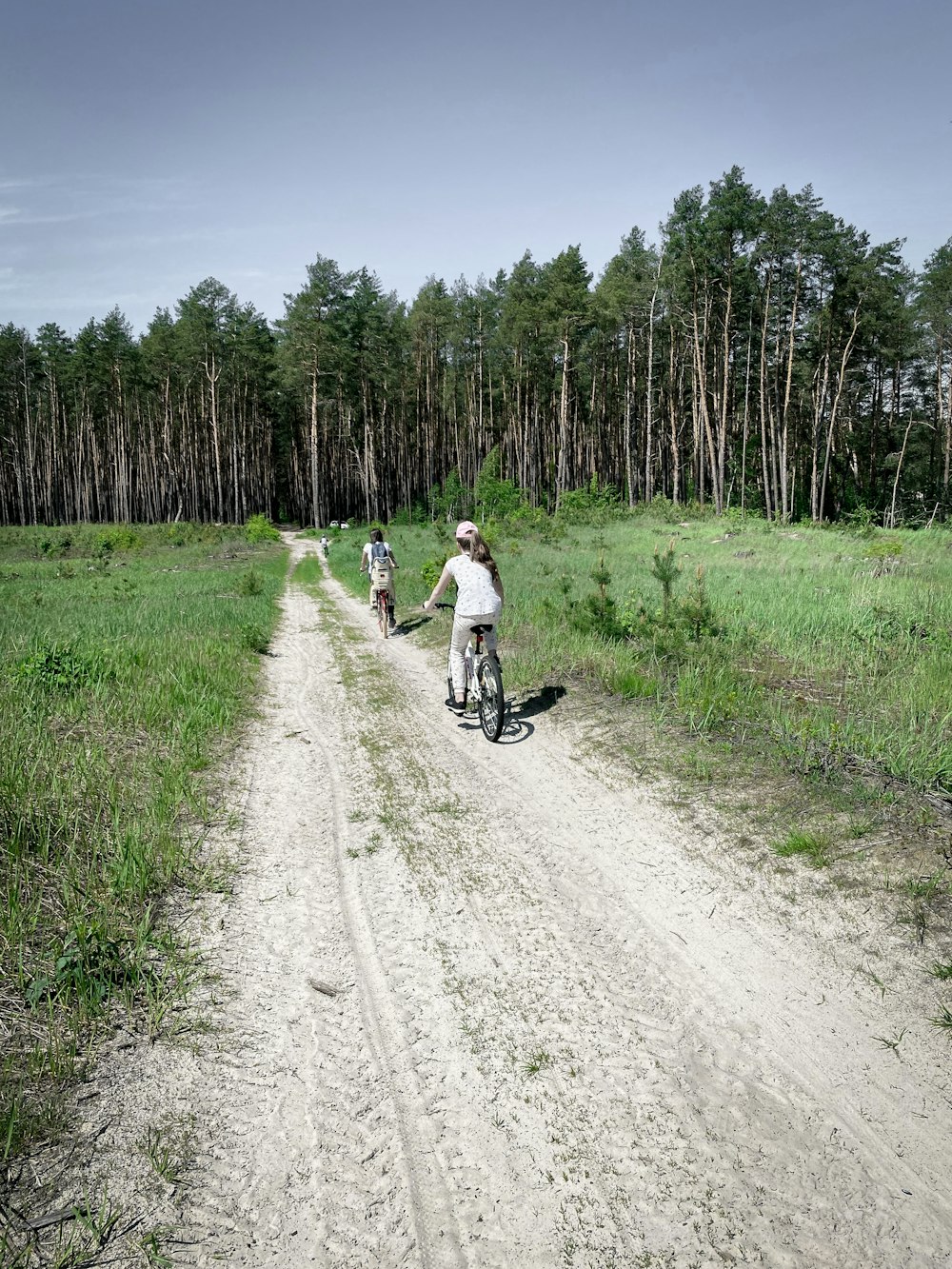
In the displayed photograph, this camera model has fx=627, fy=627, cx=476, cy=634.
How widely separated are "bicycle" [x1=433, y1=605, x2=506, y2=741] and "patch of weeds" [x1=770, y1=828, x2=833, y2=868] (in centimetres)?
291

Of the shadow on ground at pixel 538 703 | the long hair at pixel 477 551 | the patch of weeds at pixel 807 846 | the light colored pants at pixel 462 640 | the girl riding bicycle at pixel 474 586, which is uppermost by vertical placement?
the long hair at pixel 477 551

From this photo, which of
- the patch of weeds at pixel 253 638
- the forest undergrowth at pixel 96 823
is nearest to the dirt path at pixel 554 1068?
the forest undergrowth at pixel 96 823

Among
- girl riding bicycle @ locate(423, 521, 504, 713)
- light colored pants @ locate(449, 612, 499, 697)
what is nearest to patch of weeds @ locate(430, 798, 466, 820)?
girl riding bicycle @ locate(423, 521, 504, 713)

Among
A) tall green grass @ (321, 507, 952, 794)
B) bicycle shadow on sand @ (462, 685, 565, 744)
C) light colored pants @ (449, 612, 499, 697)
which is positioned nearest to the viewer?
tall green grass @ (321, 507, 952, 794)

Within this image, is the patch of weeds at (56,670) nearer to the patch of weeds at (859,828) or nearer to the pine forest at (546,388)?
the patch of weeds at (859,828)

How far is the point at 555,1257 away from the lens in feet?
6.20

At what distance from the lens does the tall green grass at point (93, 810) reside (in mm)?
2775

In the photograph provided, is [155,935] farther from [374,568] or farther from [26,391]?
[26,391]

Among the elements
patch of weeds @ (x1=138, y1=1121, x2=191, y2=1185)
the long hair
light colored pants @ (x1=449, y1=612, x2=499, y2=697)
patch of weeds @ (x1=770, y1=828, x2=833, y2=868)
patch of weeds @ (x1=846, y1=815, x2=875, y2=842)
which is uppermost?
the long hair

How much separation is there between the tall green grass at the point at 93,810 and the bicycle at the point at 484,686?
8.75 feet

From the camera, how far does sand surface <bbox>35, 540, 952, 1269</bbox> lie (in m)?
1.98

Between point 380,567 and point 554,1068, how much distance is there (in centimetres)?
1097

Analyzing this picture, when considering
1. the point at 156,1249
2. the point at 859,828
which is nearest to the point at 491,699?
the point at 859,828

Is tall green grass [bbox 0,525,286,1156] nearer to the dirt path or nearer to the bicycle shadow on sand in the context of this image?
the dirt path
